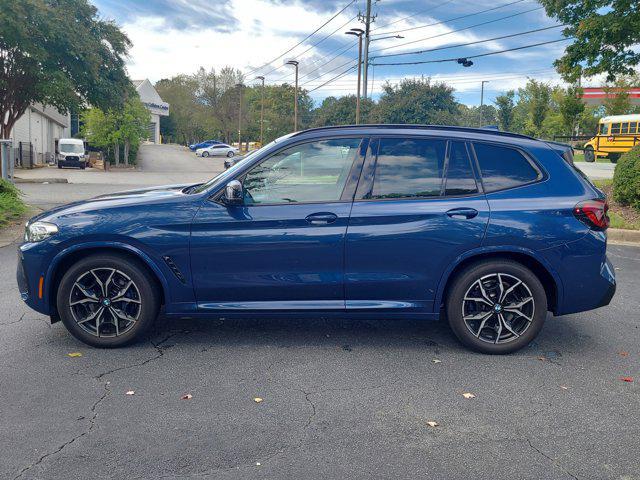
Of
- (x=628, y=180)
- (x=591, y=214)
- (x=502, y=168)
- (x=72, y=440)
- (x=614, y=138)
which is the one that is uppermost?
(x=614, y=138)

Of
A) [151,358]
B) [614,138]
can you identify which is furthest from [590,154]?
[151,358]

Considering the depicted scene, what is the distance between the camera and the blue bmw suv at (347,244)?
4.46 metres

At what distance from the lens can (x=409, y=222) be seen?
14.7ft

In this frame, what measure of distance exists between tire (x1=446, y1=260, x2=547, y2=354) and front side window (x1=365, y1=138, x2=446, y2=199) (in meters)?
0.75

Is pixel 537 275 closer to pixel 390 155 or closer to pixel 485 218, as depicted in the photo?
pixel 485 218

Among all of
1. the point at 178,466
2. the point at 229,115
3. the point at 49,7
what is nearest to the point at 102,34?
the point at 49,7

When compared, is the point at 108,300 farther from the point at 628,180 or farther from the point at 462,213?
the point at 628,180

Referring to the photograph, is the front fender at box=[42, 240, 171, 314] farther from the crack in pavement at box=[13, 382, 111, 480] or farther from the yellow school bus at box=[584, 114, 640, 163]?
the yellow school bus at box=[584, 114, 640, 163]

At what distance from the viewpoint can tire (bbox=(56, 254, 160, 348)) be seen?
4.48 metres

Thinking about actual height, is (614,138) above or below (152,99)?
below

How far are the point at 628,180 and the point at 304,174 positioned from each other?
9.96 metres

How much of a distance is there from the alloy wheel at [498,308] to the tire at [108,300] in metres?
2.56

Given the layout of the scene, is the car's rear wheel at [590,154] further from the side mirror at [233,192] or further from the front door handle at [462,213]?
the side mirror at [233,192]

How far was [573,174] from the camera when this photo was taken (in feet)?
15.2
